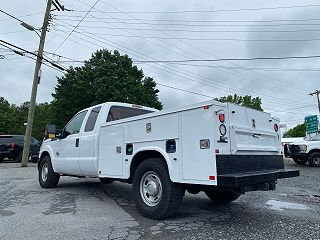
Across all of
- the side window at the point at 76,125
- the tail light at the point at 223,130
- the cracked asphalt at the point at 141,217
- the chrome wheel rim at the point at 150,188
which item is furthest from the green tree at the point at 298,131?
the tail light at the point at 223,130

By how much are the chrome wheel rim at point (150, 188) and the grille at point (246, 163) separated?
1.19m

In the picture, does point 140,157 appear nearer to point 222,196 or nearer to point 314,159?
point 222,196

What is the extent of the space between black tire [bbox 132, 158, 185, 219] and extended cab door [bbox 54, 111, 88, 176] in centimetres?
248

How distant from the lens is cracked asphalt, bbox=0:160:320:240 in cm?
464

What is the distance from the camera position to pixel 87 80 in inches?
1350

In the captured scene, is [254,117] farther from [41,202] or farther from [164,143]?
[41,202]

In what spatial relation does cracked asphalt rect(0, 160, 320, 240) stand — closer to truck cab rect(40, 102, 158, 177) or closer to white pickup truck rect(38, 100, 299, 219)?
white pickup truck rect(38, 100, 299, 219)

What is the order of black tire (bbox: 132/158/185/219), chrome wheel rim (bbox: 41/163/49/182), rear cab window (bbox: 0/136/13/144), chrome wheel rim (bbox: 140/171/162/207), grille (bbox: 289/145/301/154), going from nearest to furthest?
black tire (bbox: 132/158/185/219) → chrome wheel rim (bbox: 140/171/162/207) → chrome wheel rim (bbox: 41/163/49/182) → grille (bbox: 289/145/301/154) → rear cab window (bbox: 0/136/13/144)

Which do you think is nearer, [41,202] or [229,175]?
[229,175]

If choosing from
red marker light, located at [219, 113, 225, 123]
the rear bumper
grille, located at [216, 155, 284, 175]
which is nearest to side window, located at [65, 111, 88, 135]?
red marker light, located at [219, 113, 225, 123]

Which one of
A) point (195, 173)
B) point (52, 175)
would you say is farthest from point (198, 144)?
point (52, 175)

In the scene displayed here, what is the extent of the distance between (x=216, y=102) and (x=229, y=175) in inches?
40.3

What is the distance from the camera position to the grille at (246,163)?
451 cm

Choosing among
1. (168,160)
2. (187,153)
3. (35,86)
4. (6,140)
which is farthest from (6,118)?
(187,153)
